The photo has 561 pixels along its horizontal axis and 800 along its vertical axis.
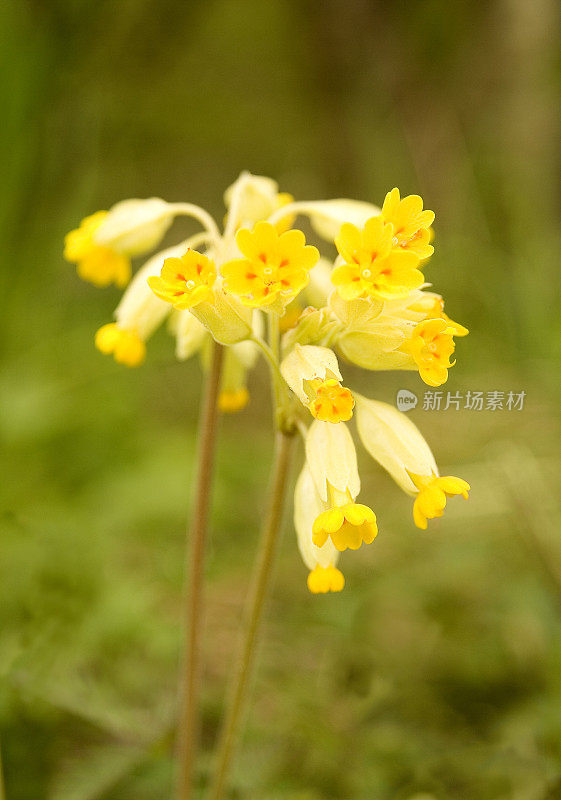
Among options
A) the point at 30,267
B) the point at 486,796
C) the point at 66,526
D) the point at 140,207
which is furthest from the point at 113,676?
the point at 30,267

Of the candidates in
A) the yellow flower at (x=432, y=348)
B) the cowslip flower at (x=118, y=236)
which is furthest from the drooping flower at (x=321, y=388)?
the cowslip flower at (x=118, y=236)

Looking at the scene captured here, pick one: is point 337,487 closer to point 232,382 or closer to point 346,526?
point 346,526

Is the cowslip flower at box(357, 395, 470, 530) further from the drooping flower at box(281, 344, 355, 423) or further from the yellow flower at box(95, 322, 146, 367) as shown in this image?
the yellow flower at box(95, 322, 146, 367)

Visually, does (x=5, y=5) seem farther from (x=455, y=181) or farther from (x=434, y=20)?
(x=434, y=20)

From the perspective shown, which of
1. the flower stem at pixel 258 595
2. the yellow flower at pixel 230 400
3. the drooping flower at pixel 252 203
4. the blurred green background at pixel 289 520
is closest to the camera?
the flower stem at pixel 258 595

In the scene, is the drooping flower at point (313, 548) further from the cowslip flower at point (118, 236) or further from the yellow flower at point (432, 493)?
the cowslip flower at point (118, 236)

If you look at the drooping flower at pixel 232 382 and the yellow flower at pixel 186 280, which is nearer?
the yellow flower at pixel 186 280

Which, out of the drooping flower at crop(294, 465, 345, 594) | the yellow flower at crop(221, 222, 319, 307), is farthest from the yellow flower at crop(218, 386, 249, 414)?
the yellow flower at crop(221, 222, 319, 307)

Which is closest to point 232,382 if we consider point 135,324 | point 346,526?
point 135,324
